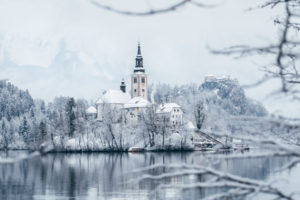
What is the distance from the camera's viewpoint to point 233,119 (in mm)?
3242

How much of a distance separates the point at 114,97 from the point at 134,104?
7588 millimetres

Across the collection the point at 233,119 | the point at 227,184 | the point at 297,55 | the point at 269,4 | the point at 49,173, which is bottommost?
the point at 49,173

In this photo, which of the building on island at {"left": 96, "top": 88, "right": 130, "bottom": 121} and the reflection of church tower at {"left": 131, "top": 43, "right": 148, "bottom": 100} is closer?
the building on island at {"left": 96, "top": 88, "right": 130, "bottom": 121}

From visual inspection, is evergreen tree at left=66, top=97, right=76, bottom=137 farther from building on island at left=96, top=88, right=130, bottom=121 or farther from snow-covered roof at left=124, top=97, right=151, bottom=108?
snow-covered roof at left=124, top=97, right=151, bottom=108

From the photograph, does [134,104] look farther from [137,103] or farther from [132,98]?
[132,98]

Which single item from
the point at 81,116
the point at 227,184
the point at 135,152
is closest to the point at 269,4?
the point at 227,184

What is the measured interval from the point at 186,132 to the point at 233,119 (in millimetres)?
69040

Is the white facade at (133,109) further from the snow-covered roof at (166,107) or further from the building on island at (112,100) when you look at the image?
the snow-covered roof at (166,107)

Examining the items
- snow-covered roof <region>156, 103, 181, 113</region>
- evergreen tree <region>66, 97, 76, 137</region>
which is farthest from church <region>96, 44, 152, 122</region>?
evergreen tree <region>66, 97, 76, 137</region>

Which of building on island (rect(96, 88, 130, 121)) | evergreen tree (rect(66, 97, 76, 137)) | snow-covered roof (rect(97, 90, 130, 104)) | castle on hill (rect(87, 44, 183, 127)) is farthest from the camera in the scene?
snow-covered roof (rect(97, 90, 130, 104))

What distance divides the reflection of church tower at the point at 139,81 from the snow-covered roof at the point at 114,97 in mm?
3535

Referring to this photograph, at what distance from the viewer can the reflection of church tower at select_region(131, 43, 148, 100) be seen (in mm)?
108375

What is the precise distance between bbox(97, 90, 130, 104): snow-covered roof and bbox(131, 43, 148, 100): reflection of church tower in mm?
3535

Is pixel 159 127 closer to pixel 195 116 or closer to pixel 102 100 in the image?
pixel 195 116
